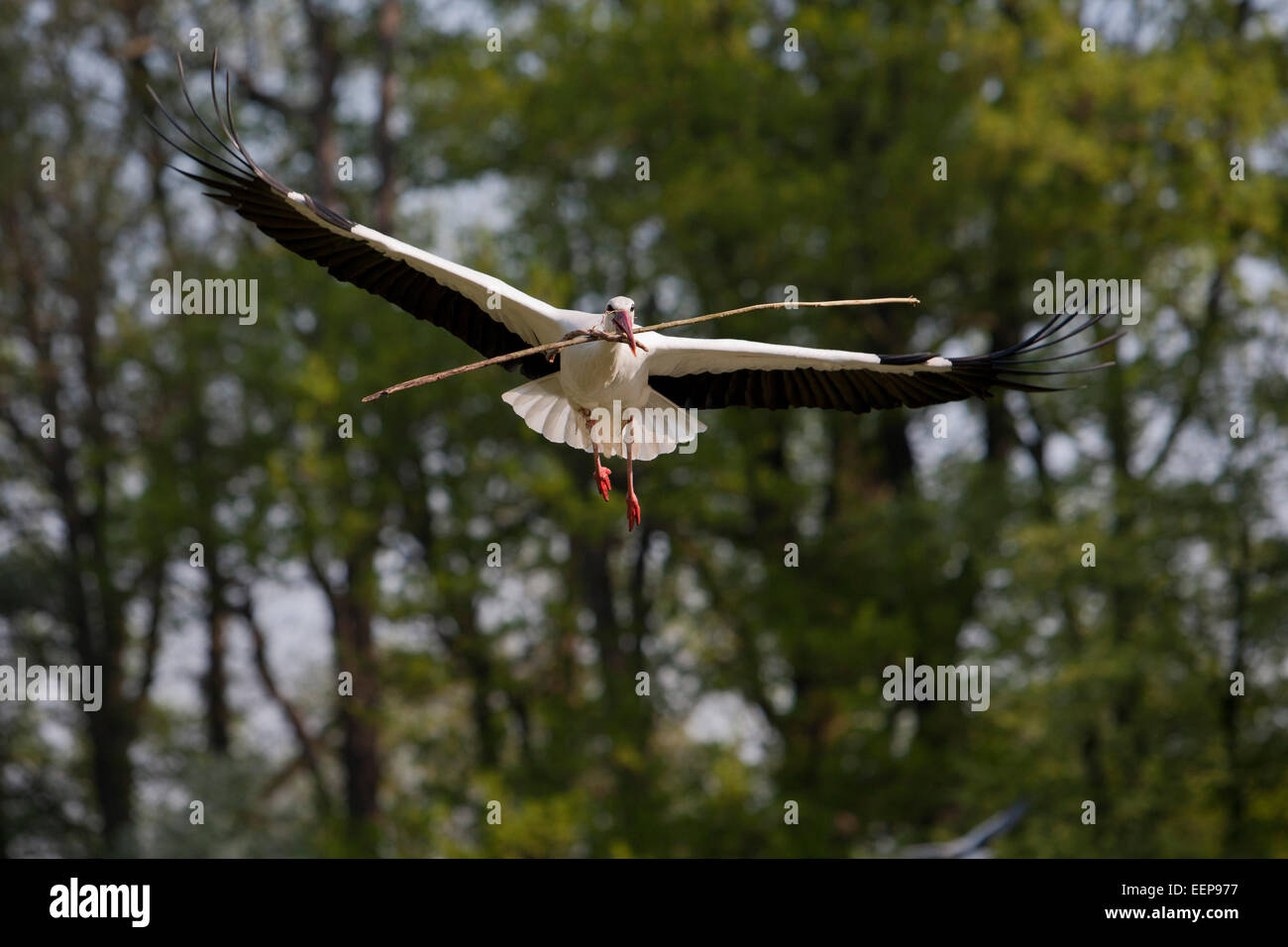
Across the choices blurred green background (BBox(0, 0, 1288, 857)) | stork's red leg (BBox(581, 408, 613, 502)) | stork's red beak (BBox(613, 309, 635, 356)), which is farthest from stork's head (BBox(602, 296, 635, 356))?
blurred green background (BBox(0, 0, 1288, 857))

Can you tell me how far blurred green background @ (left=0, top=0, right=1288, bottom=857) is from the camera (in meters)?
21.8

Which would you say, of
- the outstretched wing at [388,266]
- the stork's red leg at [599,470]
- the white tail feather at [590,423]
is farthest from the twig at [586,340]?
the white tail feather at [590,423]

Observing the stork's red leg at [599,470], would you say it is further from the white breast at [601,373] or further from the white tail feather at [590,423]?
the white breast at [601,373]

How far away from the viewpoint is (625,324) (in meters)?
8.09

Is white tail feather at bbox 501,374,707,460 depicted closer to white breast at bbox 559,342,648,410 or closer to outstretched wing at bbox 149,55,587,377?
outstretched wing at bbox 149,55,587,377

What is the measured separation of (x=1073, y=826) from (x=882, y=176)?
9.76m

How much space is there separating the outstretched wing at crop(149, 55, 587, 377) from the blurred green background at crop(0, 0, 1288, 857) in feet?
42.7

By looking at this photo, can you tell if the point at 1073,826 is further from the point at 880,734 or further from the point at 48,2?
the point at 48,2

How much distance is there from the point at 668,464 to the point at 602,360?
15.9 meters

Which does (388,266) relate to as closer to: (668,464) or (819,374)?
(819,374)

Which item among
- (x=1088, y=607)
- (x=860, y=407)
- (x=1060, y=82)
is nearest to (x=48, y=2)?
(x=1060, y=82)

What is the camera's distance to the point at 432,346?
1003 inches

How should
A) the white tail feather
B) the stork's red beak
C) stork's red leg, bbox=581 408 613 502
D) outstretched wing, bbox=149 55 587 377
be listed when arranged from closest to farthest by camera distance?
1. the stork's red beak
2. outstretched wing, bbox=149 55 587 377
3. stork's red leg, bbox=581 408 613 502
4. the white tail feather

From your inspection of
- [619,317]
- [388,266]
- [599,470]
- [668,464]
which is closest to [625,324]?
[619,317]
